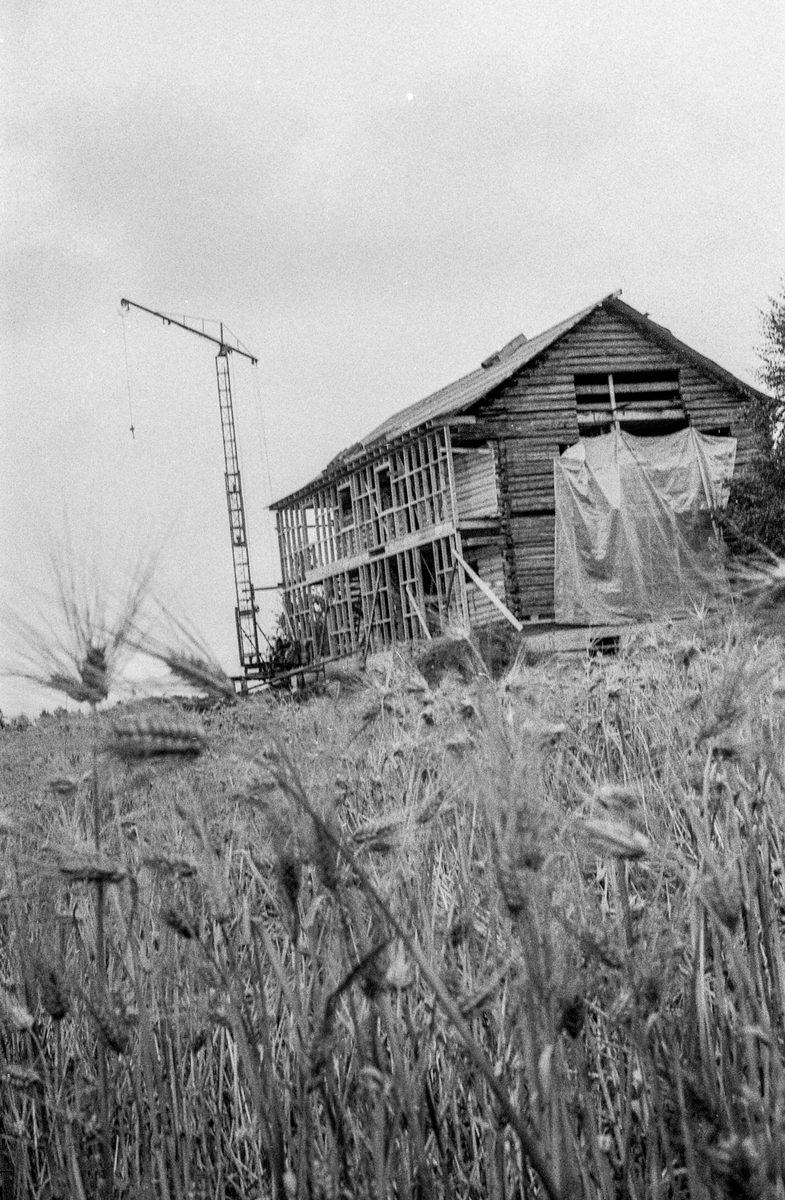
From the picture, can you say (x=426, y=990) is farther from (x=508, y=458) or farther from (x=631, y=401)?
(x=631, y=401)

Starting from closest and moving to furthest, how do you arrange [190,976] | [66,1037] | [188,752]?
[188,752], [190,976], [66,1037]

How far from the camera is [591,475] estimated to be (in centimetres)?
2552

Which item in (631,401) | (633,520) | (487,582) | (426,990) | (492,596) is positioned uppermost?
(631,401)

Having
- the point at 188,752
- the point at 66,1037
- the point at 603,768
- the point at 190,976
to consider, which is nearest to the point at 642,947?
the point at 188,752

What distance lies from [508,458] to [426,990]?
2387 cm

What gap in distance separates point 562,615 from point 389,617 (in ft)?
15.7

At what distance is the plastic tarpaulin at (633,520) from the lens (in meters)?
24.5

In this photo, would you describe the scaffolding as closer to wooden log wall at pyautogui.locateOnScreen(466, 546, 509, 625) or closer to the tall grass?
wooden log wall at pyautogui.locateOnScreen(466, 546, 509, 625)

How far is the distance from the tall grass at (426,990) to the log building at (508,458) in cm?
2145

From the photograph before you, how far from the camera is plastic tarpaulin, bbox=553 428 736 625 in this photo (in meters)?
24.5

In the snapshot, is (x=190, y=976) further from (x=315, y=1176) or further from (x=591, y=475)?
(x=591, y=475)

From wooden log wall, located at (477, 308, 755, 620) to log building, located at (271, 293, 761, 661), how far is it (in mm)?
26

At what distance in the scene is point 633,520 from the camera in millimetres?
25031

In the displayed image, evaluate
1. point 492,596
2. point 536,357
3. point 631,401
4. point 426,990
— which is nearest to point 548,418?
point 536,357
